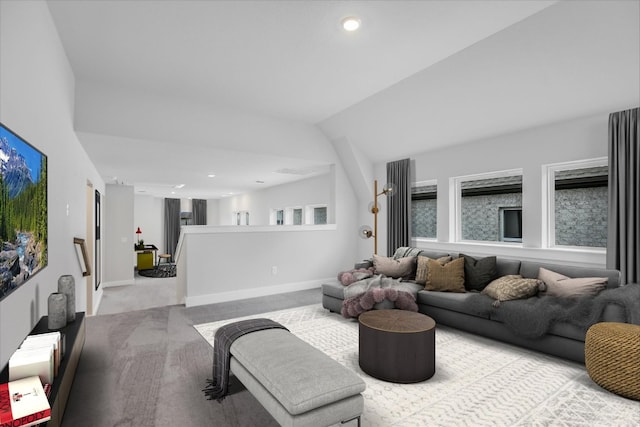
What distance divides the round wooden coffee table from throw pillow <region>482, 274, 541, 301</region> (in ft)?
3.64

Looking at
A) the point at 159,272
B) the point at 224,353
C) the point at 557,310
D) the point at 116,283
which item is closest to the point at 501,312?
the point at 557,310

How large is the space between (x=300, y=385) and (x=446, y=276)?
2.83 metres

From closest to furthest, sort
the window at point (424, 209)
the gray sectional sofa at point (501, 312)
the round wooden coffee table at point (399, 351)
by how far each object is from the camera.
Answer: the round wooden coffee table at point (399, 351), the gray sectional sofa at point (501, 312), the window at point (424, 209)

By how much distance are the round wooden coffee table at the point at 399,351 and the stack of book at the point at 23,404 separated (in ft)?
6.70

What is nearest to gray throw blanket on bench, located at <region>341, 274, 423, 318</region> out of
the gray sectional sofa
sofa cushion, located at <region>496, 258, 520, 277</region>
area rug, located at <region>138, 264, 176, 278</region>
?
the gray sectional sofa

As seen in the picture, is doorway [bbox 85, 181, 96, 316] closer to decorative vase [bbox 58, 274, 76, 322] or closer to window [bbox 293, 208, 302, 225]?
decorative vase [bbox 58, 274, 76, 322]

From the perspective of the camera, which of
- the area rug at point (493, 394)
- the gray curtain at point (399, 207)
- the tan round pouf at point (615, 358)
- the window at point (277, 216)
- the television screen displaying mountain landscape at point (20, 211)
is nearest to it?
the television screen displaying mountain landscape at point (20, 211)

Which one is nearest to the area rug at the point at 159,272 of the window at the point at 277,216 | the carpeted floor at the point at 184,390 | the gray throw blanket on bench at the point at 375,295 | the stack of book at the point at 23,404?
the window at the point at 277,216

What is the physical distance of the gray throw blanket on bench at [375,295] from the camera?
3.89 metres

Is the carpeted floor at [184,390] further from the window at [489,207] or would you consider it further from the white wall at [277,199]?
the white wall at [277,199]

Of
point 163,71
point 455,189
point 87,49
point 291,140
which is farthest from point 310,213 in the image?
→ point 87,49

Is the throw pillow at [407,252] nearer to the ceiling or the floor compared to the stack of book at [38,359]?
nearer to the ceiling

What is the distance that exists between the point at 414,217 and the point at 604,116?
10.0 feet

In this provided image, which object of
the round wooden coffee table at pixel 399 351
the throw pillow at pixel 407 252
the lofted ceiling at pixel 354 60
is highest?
the lofted ceiling at pixel 354 60
